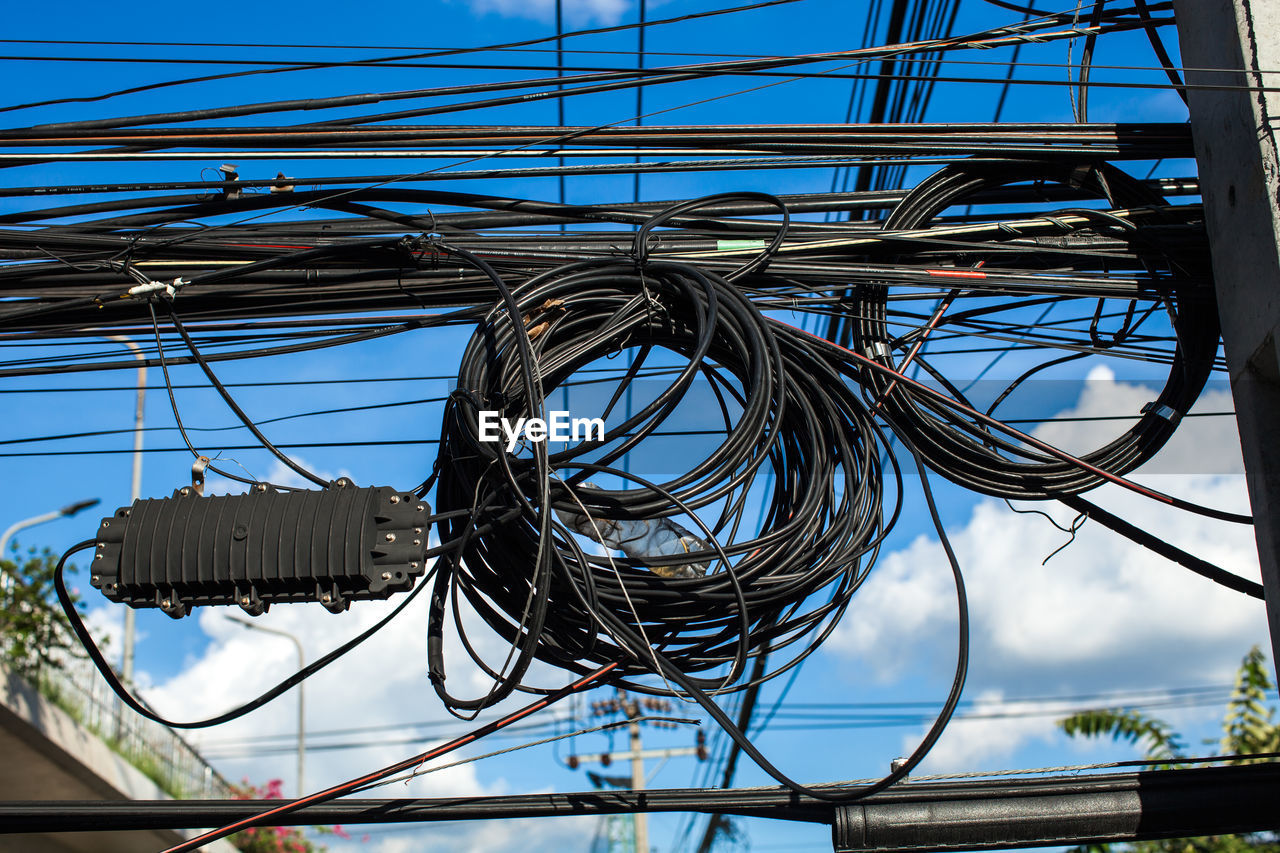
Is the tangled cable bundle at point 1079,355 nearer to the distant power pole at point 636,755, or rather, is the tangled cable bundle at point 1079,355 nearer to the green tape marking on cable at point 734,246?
the green tape marking on cable at point 734,246

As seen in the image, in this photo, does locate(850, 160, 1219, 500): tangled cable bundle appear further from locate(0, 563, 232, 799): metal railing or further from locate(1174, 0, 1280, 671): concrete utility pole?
locate(0, 563, 232, 799): metal railing

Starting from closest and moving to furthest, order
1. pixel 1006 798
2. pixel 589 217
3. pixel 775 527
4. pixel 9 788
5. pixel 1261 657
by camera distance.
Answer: pixel 1006 798 < pixel 775 527 < pixel 589 217 < pixel 9 788 < pixel 1261 657

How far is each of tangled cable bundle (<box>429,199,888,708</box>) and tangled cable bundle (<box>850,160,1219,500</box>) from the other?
30 centimetres

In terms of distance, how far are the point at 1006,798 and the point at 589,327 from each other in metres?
2.38

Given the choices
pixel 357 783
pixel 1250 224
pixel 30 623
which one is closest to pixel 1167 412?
pixel 1250 224

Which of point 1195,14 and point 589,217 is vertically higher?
point 1195,14

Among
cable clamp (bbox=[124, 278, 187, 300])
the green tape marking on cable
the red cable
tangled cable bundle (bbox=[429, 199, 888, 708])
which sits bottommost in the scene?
the red cable

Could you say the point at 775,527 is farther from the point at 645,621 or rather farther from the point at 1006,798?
the point at 1006,798

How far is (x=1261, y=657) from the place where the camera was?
38.8 ft

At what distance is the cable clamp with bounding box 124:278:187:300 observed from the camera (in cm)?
423

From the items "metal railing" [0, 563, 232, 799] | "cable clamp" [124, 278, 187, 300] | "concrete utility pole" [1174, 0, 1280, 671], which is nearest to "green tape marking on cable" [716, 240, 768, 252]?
"concrete utility pole" [1174, 0, 1280, 671]

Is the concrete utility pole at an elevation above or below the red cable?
above

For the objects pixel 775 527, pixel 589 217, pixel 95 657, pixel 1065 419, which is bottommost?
pixel 95 657

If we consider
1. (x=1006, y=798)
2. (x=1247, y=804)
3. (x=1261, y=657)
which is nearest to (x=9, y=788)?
(x=1006, y=798)
